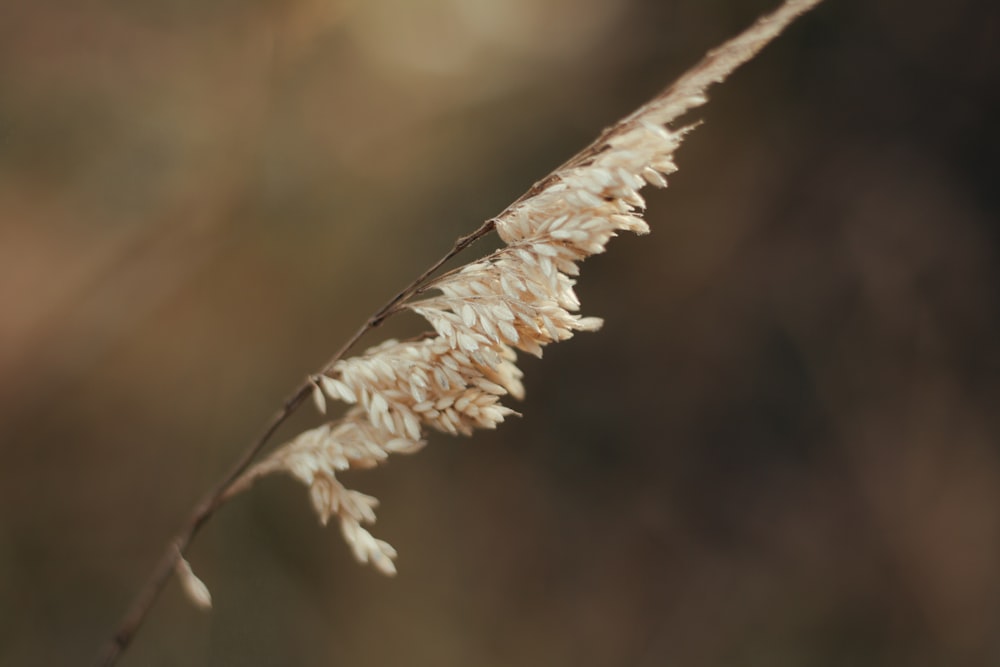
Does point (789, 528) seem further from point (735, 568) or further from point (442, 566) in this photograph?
point (442, 566)

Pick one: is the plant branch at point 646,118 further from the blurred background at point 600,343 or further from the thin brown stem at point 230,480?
the blurred background at point 600,343

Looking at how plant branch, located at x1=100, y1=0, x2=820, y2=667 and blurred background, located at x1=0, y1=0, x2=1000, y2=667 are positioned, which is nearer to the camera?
plant branch, located at x1=100, y1=0, x2=820, y2=667

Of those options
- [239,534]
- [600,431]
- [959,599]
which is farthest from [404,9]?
[959,599]

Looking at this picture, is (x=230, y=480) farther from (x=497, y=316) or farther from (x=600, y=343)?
(x=600, y=343)

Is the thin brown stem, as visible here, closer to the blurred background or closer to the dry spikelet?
the dry spikelet

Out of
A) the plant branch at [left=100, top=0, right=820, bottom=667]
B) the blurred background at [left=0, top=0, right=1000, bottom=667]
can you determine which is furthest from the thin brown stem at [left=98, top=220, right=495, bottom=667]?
the blurred background at [left=0, top=0, right=1000, bottom=667]

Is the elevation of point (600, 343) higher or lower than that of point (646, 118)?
lower

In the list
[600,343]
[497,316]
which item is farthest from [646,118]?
[600,343]
